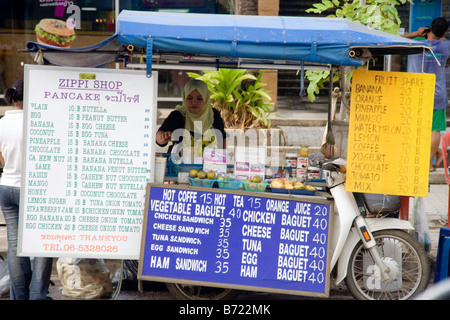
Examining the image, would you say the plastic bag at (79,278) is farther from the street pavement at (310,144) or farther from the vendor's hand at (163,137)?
the vendor's hand at (163,137)

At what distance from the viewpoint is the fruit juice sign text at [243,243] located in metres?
5.35

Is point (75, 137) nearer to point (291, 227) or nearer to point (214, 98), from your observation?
point (291, 227)

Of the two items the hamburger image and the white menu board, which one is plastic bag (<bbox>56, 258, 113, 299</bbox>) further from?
the hamburger image

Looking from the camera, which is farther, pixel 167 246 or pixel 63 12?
pixel 63 12

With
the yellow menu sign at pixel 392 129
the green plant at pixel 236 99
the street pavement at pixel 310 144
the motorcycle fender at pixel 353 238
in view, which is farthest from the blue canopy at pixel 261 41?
the green plant at pixel 236 99

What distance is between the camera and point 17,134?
18.1 feet

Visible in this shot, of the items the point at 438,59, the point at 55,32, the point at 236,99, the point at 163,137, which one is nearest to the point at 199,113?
the point at 163,137

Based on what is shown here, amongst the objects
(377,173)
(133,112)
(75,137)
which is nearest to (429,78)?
(377,173)

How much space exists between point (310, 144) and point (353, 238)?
4915 mm

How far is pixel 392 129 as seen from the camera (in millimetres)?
5391

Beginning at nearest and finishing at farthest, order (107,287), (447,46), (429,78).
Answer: (429,78) → (107,287) → (447,46)

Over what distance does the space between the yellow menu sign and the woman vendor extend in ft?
6.26

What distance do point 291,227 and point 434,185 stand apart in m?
5.31

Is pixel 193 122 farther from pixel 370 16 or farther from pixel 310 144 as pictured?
pixel 310 144
